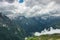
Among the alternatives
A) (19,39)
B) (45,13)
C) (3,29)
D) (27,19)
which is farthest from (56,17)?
(3,29)

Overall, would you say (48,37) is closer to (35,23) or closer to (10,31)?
(35,23)

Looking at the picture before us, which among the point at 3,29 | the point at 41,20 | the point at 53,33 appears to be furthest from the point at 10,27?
the point at 53,33

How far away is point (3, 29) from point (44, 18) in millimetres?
397

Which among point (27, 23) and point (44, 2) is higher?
point (44, 2)

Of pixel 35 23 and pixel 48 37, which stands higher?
pixel 35 23

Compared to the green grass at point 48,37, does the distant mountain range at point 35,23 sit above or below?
above

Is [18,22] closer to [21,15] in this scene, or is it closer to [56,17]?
[21,15]

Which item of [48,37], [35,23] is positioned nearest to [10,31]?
[35,23]

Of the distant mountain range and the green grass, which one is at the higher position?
the distant mountain range

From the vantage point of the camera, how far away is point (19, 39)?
1510mm

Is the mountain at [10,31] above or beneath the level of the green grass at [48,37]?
above

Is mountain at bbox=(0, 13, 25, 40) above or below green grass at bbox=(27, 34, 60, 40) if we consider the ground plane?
above

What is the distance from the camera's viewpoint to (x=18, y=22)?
5.01 feet

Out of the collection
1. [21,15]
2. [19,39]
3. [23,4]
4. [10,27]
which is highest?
[23,4]
